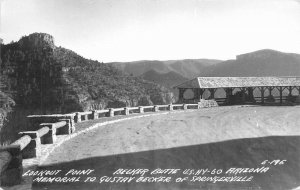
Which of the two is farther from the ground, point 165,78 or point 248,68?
point 248,68

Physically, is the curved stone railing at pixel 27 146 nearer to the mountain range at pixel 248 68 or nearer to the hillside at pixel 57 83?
the hillside at pixel 57 83

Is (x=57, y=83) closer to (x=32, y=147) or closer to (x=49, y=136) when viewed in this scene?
(x=49, y=136)

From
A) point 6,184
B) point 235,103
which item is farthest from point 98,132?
point 235,103

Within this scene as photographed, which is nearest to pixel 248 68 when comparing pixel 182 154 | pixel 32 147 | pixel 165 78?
pixel 165 78

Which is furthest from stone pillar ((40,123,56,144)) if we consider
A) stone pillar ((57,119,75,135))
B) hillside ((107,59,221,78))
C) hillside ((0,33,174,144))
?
hillside ((107,59,221,78))

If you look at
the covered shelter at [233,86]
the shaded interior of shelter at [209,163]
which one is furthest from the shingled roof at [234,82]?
the shaded interior of shelter at [209,163]

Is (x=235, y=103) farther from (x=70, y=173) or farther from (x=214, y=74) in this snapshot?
(x=214, y=74)

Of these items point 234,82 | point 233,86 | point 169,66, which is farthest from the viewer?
point 169,66
